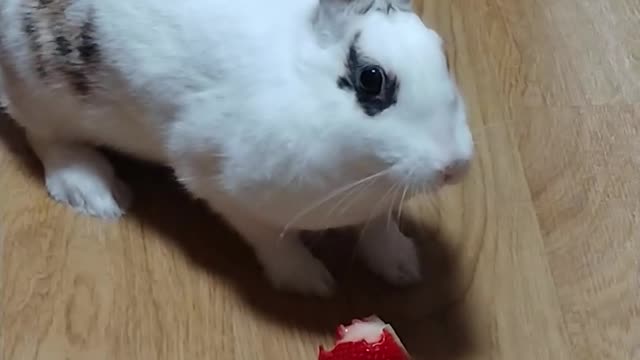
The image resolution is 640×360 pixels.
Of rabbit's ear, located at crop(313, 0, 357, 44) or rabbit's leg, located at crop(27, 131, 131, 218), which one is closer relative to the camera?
rabbit's ear, located at crop(313, 0, 357, 44)

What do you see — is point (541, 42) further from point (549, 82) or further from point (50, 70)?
point (50, 70)

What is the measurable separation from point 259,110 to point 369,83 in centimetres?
13

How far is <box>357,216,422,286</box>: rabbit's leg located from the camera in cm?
144

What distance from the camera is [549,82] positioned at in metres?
1.64

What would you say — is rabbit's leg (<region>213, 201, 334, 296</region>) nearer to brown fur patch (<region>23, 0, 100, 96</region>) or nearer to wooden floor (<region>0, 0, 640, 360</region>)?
wooden floor (<region>0, 0, 640, 360</region>)

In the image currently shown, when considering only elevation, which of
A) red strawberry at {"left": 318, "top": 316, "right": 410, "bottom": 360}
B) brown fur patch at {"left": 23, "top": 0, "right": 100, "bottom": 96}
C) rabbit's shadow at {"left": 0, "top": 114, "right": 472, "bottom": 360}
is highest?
brown fur patch at {"left": 23, "top": 0, "right": 100, "bottom": 96}

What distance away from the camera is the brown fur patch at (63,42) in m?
1.38

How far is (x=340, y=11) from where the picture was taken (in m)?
1.23

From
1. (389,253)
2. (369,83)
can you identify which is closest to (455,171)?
(369,83)

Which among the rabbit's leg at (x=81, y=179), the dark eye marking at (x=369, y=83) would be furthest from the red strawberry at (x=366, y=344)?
the rabbit's leg at (x=81, y=179)

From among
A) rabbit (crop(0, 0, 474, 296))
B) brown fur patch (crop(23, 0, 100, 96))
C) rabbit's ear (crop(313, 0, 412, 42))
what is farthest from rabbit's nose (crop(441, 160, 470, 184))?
brown fur patch (crop(23, 0, 100, 96))

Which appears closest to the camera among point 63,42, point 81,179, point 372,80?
point 372,80

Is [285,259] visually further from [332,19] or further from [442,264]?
[332,19]

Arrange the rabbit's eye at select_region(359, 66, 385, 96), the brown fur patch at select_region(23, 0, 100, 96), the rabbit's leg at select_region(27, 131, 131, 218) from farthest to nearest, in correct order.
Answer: the rabbit's leg at select_region(27, 131, 131, 218) → the brown fur patch at select_region(23, 0, 100, 96) → the rabbit's eye at select_region(359, 66, 385, 96)
